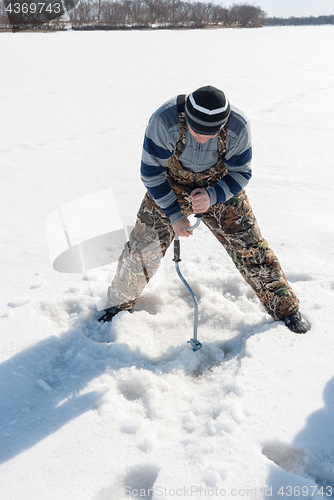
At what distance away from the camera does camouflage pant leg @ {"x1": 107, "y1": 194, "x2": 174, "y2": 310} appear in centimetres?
203

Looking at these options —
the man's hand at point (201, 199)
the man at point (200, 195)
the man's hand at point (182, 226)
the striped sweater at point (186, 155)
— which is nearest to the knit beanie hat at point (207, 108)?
the man at point (200, 195)

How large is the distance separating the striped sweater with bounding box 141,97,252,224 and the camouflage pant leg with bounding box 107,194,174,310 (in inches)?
6.9

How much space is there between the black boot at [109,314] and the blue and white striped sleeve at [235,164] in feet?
3.16

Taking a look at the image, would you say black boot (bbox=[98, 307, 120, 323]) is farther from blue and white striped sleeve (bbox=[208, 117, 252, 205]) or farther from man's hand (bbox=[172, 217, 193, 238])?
blue and white striped sleeve (bbox=[208, 117, 252, 205])

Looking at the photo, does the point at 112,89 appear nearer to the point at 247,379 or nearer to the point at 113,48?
the point at 247,379

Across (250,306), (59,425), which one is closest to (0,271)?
(59,425)

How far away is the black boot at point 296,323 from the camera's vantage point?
204cm

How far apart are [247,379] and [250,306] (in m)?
0.65

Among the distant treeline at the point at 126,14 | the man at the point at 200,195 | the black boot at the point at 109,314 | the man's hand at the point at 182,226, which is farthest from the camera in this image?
the distant treeline at the point at 126,14

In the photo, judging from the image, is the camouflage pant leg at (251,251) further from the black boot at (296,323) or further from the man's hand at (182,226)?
the man's hand at (182,226)

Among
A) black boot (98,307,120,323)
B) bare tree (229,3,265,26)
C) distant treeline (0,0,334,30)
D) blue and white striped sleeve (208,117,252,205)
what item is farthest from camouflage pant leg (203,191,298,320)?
bare tree (229,3,265,26)

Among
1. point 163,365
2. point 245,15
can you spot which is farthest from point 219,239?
point 245,15

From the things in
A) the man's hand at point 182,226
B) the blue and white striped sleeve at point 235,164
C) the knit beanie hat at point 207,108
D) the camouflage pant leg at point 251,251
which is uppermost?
the knit beanie hat at point 207,108

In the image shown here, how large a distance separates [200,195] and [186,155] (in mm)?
217
